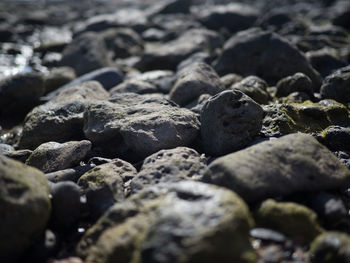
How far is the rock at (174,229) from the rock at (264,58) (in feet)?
18.2

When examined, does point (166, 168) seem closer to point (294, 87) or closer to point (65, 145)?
point (65, 145)

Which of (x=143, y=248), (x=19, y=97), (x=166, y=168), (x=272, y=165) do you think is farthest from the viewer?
(x=19, y=97)

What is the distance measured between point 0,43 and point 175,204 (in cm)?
1460

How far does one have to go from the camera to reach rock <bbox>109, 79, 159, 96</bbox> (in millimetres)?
7566

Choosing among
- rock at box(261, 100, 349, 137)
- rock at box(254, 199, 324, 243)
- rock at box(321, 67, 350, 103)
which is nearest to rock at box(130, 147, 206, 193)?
rock at box(254, 199, 324, 243)

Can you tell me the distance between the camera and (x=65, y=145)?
5164 mm

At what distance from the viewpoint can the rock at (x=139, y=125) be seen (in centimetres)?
499

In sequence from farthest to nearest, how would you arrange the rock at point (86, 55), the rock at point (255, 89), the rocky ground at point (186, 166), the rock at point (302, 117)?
the rock at point (86, 55) → the rock at point (255, 89) → the rock at point (302, 117) → the rocky ground at point (186, 166)

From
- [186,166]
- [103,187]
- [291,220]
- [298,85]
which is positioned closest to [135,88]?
[298,85]

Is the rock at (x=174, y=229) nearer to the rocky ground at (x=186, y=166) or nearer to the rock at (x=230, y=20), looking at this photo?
the rocky ground at (x=186, y=166)

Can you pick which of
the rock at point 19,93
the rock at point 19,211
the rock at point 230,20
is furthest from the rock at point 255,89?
the rock at point 230,20

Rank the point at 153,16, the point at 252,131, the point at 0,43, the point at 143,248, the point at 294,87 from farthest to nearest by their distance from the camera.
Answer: the point at 153,16 < the point at 0,43 < the point at 294,87 < the point at 252,131 < the point at 143,248

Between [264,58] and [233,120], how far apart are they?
4.07 metres

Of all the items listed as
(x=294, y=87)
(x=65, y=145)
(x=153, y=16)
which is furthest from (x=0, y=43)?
(x=294, y=87)
